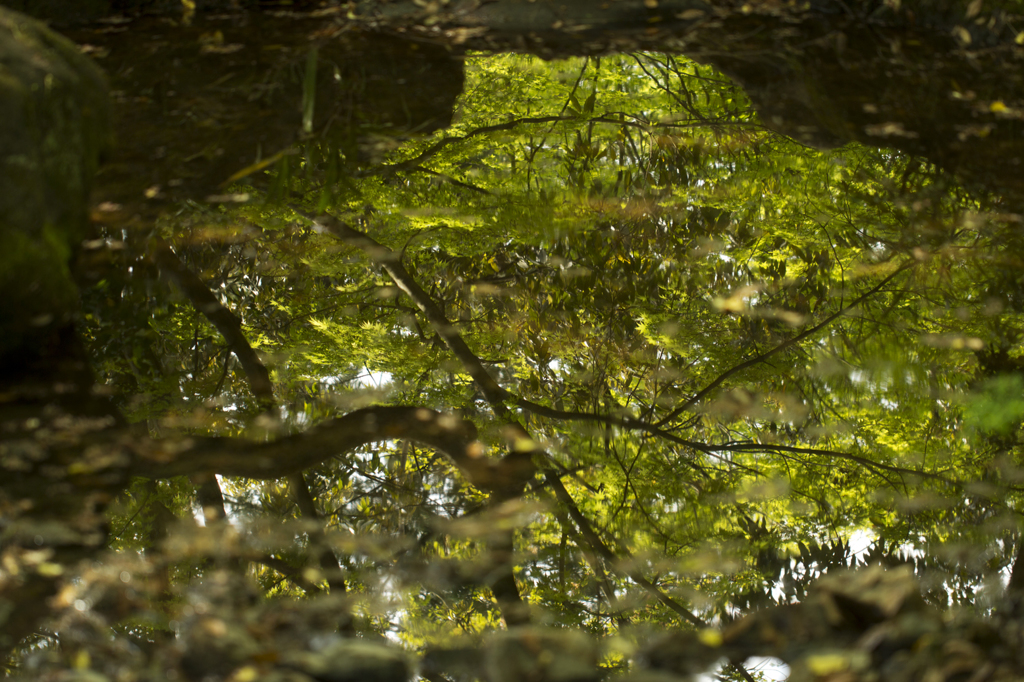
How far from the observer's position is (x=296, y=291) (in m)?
4.00

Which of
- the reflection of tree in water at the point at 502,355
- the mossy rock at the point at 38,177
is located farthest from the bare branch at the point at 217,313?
the mossy rock at the point at 38,177

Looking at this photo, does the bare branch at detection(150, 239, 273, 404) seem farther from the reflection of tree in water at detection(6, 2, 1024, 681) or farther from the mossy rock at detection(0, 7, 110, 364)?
the mossy rock at detection(0, 7, 110, 364)

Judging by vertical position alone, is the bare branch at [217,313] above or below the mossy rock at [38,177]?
below

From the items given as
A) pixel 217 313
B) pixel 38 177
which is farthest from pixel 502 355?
pixel 38 177

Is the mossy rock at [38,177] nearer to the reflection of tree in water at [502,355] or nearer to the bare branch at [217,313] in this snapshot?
the reflection of tree in water at [502,355]

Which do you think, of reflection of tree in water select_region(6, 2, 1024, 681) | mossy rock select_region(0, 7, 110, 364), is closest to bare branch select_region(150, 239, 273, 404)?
reflection of tree in water select_region(6, 2, 1024, 681)

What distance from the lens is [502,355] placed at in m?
3.71

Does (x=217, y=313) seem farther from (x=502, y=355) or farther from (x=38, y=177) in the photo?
(x=502, y=355)

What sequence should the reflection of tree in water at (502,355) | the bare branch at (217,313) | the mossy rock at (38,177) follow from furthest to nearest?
the bare branch at (217,313), the mossy rock at (38,177), the reflection of tree in water at (502,355)

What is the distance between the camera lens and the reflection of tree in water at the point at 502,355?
6.09 ft

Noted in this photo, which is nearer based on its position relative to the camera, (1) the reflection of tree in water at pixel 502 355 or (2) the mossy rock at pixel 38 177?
(1) the reflection of tree in water at pixel 502 355

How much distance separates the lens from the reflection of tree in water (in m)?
1.86

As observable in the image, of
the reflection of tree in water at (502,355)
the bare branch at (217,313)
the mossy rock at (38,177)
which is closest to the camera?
the reflection of tree in water at (502,355)

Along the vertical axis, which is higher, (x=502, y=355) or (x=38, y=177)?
(x=38, y=177)
